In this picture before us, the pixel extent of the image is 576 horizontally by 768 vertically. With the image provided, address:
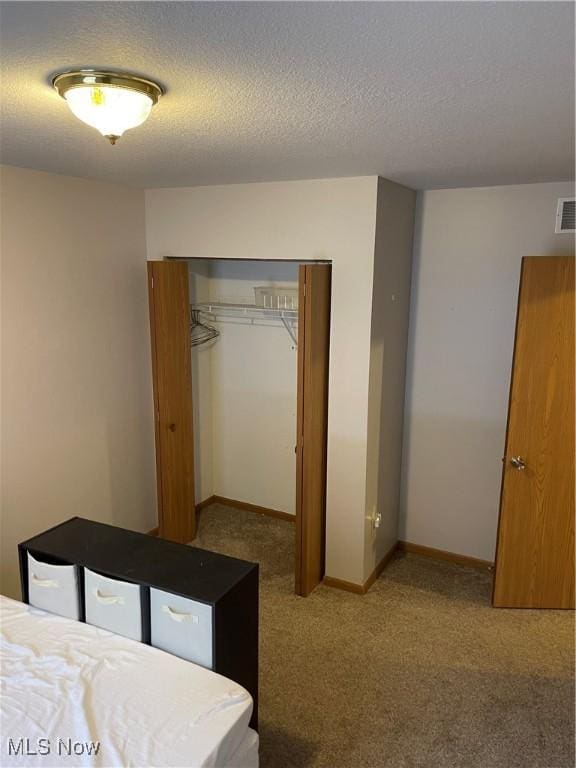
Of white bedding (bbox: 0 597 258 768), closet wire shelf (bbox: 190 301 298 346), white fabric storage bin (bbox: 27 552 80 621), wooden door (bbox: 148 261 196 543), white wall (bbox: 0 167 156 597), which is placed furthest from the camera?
closet wire shelf (bbox: 190 301 298 346)

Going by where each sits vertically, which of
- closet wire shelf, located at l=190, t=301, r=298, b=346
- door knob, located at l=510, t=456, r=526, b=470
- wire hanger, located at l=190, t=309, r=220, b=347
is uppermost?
closet wire shelf, located at l=190, t=301, r=298, b=346

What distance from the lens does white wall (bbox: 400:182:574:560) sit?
11.1 ft

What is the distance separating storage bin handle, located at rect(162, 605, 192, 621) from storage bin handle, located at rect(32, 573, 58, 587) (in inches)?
19.8

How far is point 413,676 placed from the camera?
111 inches

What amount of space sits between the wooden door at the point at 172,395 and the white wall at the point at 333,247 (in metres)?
0.26

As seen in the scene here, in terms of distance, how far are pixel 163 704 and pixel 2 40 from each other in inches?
71.4

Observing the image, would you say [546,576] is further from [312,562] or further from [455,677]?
[312,562]

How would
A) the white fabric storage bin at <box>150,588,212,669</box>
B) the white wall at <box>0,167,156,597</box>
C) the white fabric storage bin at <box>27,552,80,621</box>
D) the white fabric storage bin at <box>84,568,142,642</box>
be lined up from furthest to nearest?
1. the white wall at <box>0,167,156,597</box>
2. the white fabric storage bin at <box>27,552,80,621</box>
3. the white fabric storage bin at <box>84,568,142,642</box>
4. the white fabric storage bin at <box>150,588,212,669</box>

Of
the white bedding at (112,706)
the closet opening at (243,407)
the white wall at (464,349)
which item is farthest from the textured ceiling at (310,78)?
the white bedding at (112,706)

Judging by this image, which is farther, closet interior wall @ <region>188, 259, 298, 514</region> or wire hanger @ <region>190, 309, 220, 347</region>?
wire hanger @ <region>190, 309, 220, 347</region>

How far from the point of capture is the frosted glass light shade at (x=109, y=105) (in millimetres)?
1455

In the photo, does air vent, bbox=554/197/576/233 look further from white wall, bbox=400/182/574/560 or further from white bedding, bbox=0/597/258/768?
white bedding, bbox=0/597/258/768

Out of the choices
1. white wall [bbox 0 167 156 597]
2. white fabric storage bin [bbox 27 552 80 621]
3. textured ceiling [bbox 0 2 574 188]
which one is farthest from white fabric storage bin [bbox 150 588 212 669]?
textured ceiling [bbox 0 2 574 188]

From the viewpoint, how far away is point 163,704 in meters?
1.75
